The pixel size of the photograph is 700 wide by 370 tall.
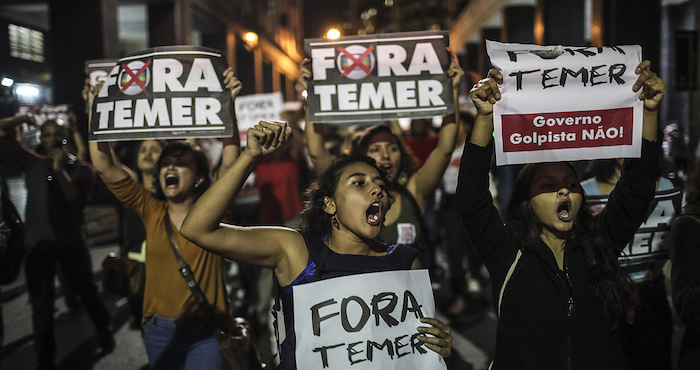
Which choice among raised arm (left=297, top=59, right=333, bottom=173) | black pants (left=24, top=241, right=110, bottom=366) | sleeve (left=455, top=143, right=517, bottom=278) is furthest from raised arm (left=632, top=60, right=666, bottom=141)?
black pants (left=24, top=241, right=110, bottom=366)

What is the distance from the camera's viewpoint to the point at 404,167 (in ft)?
14.7

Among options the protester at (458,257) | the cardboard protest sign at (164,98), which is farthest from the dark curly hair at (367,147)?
the protester at (458,257)

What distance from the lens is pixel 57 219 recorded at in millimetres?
5359

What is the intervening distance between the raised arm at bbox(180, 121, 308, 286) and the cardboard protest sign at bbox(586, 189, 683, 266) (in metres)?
1.84

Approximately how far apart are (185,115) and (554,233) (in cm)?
207

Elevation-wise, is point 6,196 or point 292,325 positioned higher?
point 6,196

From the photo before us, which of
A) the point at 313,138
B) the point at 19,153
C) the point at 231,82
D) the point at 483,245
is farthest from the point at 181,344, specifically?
the point at 19,153

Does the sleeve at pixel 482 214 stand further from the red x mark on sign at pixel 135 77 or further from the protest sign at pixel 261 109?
the protest sign at pixel 261 109

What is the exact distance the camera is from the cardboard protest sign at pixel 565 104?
2.62 m

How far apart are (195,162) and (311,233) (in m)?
1.25

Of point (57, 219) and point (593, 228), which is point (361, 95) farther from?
point (57, 219)

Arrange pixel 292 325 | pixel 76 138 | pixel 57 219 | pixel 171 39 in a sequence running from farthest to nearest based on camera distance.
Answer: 1. pixel 171 39
2. pixel 76 138
3. pixel 57 219
4. pixel 292 325

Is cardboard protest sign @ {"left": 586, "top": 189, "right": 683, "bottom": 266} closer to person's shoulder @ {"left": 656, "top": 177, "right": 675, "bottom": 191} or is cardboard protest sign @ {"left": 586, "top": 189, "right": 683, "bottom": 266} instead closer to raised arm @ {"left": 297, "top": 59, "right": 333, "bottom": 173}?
person's shoulder @ {"left": 656, "top": 177, "right": 675, "bottom": 191}

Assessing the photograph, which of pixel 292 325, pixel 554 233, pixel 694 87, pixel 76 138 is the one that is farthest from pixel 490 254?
pixel 694 87
